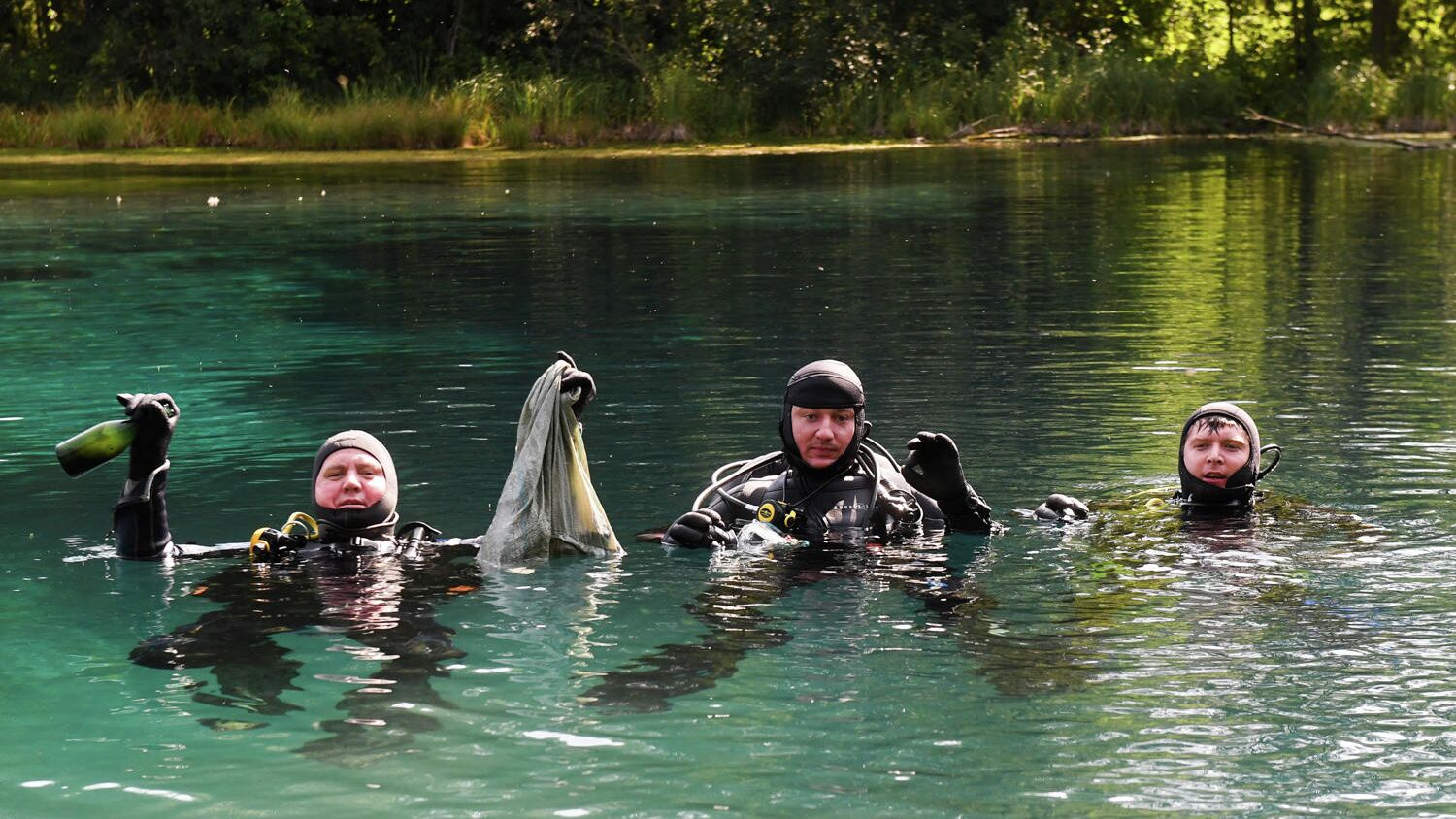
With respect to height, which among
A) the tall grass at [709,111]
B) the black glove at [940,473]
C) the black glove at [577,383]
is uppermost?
the tall grass at [709,111]

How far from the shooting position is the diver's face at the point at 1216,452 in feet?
31.3

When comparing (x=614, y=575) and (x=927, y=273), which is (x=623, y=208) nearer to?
(x=927, y=273)

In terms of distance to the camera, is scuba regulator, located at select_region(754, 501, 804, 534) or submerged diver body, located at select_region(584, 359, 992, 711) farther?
scuba regulator, located at select_region(754, 501, 804, 534)

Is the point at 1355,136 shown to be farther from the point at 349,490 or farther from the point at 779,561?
the point at 349,490

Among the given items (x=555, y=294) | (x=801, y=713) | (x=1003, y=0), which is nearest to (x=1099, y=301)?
(x=555, y=294)

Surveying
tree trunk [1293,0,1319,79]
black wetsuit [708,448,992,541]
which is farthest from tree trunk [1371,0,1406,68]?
black wetsuit [708,448,992,541]

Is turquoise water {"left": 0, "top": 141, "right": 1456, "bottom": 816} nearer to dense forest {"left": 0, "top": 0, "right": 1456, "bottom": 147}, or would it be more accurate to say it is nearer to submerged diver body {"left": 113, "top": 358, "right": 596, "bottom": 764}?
Result: submerged diver body {"left": 113, "top": 358, "right": 596, "bottom": 764}

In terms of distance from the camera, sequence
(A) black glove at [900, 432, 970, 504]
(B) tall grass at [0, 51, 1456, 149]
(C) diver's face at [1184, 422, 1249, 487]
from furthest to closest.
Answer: (B) tall grass at [0, 51, 1456, 149] → (C) diver's face at [1184, 422, 1249, 487] → (A) black glove at [900, 432, 970, 504]

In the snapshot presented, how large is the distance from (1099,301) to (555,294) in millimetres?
5200

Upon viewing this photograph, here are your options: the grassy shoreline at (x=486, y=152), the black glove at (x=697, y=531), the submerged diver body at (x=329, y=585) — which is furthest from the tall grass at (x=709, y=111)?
the black glove at (x=697, y=531)

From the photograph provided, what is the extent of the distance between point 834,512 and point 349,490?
7.27 ft

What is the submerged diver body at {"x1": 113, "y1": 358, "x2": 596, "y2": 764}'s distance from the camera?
7.25 metres

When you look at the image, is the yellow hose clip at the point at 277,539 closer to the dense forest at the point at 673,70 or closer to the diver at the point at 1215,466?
the diver at the point at 1215,466

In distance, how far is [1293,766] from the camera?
20.5 feet
